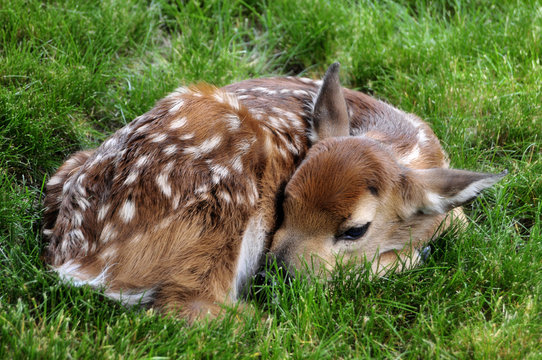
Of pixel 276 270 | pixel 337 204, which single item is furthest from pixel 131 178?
pixel 337 204

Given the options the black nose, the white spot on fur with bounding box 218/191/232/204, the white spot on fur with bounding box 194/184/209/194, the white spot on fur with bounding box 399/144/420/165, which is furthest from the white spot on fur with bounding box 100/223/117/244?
the white spot on fur with bounding box 399/144/420/165

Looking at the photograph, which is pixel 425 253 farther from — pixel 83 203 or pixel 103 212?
pixel 83 203

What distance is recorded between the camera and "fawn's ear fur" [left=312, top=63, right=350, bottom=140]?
416 cm

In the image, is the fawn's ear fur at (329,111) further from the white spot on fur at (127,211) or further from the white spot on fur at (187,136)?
the white spot on fur at (127,211)

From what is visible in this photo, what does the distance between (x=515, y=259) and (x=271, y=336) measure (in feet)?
4.66

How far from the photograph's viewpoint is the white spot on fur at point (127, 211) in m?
3.57

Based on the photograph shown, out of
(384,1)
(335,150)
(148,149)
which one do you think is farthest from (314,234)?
(384,1)

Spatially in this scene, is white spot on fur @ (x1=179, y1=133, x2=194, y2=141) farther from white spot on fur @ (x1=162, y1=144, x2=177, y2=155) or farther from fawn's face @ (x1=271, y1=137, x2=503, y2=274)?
fawn's face @ (x1=271, y1=137, x2=503, y2=274)

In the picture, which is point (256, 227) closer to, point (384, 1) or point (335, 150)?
point (335, 150)

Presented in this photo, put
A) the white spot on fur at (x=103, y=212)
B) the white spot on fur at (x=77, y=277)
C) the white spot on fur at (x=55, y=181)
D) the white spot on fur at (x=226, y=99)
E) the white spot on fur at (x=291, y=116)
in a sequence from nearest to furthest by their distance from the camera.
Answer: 1. the white spot on fur at (x=77, y=277)
2. the white spot on fur at (x=103, y=212)
3. the white spot on fur at (x=226, y=99)
4. the white spot on fur at (x=55, y=181)
5. the white spot on fur at (x=291, y=116)

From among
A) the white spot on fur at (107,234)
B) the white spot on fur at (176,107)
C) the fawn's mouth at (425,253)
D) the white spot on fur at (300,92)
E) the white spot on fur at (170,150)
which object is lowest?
the fawn's mouth at (425,253)

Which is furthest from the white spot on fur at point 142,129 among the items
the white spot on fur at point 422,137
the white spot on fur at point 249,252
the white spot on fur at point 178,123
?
the white spot on fur at point 422,137

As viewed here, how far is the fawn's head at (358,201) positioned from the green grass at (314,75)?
0.16 meters

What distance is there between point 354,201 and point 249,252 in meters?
0.65
